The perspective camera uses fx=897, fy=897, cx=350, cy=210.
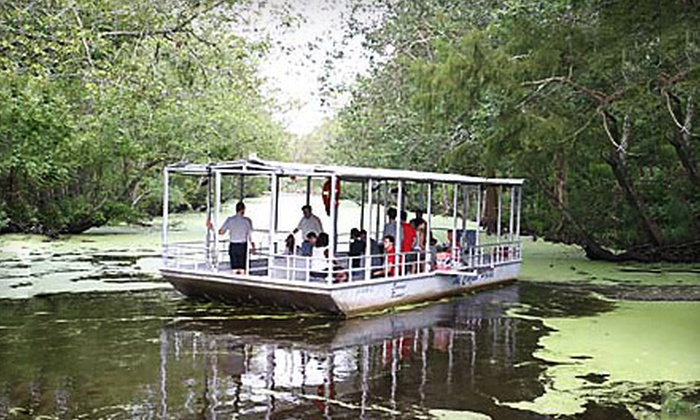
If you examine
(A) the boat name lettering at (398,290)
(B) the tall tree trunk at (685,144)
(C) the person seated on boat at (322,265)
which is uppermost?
(B) the tall tree trunk at (685,144)

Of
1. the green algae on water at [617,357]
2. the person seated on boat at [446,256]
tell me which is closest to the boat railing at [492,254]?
the person seated on boat at [446,256]

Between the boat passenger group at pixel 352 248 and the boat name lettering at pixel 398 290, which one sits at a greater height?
the boat passenger group at pixel 352 248

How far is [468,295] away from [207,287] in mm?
4723

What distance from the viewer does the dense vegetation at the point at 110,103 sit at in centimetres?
1122

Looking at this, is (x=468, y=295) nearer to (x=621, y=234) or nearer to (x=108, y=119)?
(x=621, y=234)

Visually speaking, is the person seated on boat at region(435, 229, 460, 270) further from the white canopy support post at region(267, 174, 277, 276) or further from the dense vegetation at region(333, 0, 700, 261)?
the white canopy support post at region(267, 174, 277, 276)

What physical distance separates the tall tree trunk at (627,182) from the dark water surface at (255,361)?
5.03 m

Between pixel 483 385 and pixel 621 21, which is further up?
pixel 621 21

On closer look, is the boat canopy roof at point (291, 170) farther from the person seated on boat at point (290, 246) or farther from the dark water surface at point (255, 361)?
the dark water surface at point (255, 361)

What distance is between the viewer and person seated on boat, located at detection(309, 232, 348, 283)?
11.9m

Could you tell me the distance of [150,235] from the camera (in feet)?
90.5

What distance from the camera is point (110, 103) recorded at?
1791 centimetres

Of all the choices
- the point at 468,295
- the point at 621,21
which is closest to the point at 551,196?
the point at 468,295

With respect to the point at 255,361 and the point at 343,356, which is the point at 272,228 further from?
the point at 255,361
